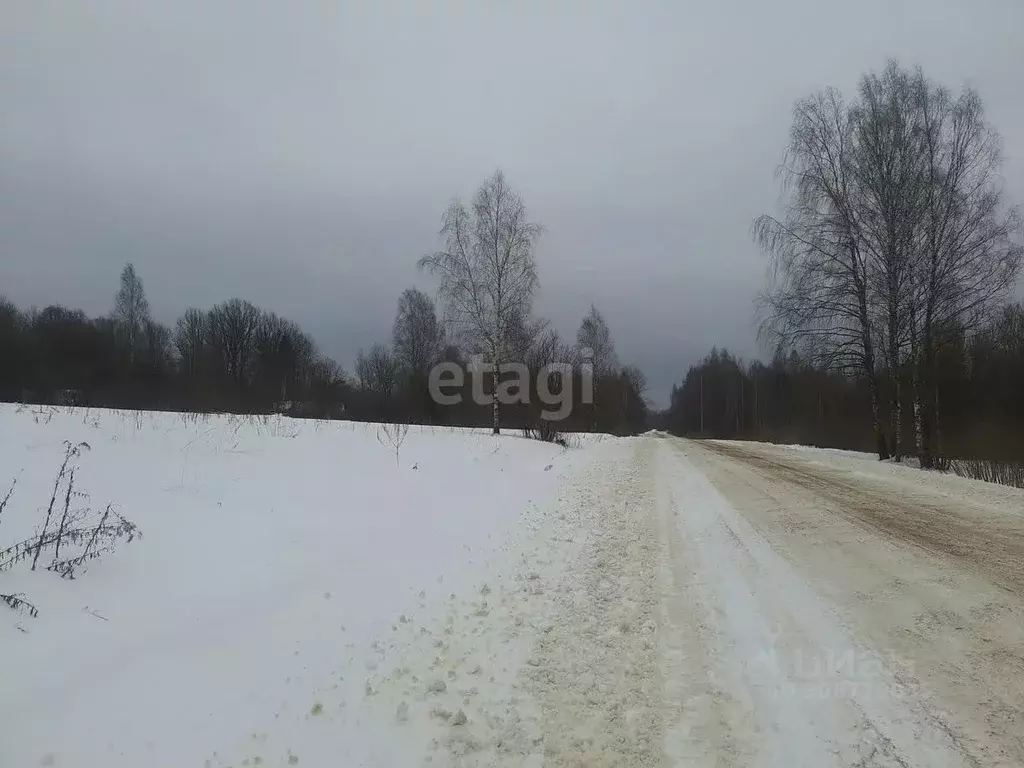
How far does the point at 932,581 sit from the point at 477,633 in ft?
13.0

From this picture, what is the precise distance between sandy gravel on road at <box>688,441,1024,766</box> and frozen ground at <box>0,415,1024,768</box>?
24 mm

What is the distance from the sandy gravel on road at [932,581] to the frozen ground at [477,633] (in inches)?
1.0

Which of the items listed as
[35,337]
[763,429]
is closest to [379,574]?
[35,337]

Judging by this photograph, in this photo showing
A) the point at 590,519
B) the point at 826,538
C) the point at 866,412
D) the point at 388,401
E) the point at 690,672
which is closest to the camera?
the point at 690,672

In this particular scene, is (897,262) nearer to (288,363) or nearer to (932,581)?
(932,581)

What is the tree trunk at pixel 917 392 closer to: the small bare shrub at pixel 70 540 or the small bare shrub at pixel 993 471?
the small bare shrub at pixel 993 471

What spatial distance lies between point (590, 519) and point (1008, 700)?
5.34m

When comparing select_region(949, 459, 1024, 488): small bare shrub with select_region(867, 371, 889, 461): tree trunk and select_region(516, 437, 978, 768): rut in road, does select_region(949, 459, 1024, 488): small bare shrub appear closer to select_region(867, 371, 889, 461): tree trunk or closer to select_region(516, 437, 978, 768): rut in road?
select_region(867, 371, 889, 461): tree trunk

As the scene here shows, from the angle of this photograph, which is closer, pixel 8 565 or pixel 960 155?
pixel 8 565

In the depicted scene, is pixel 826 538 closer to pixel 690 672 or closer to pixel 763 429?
pixel 690 672

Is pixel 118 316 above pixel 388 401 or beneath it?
A: above

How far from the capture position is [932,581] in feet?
15.6

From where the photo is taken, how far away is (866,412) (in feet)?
99.8

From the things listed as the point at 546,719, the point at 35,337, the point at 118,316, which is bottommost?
the point at 546,719
